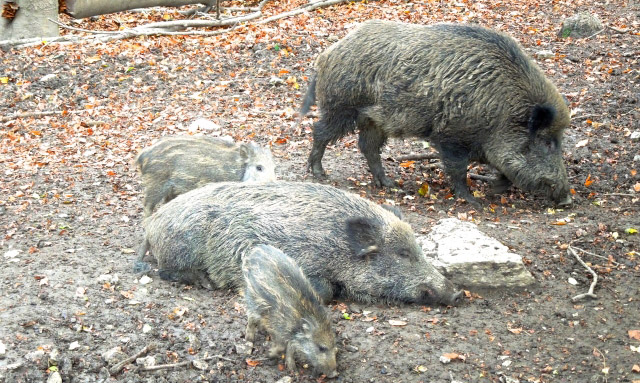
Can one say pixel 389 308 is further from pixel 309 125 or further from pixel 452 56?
pixel 309 125

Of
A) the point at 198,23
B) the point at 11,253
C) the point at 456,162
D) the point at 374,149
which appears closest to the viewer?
the point at 11,253

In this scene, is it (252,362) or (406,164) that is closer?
(252,362)

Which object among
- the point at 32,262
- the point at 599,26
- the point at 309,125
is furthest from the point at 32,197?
the point at 599,26

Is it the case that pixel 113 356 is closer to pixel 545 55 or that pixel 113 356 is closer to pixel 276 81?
pixel 276 81

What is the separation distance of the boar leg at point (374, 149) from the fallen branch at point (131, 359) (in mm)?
3783

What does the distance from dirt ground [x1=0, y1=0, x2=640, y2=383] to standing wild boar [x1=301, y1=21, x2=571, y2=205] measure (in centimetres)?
46

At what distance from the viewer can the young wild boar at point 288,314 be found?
454 centimetres

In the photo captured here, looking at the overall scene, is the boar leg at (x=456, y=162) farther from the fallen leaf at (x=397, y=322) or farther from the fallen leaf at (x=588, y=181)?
the fallen leaf at (x=397, y=322)

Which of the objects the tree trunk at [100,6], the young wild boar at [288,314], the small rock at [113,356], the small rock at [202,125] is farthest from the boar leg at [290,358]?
the tree trunk at [100,6]

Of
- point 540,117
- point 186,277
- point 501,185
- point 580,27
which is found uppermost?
point 540,117

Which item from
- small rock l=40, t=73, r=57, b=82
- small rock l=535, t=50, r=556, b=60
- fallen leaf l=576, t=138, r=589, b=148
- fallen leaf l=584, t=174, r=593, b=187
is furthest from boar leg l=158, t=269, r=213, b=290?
small rock l=535, t=50, r=556, b=60

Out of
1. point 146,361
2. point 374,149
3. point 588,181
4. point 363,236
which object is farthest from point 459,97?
point 146,361

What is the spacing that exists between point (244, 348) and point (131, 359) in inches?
27.5

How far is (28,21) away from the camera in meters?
12.1
